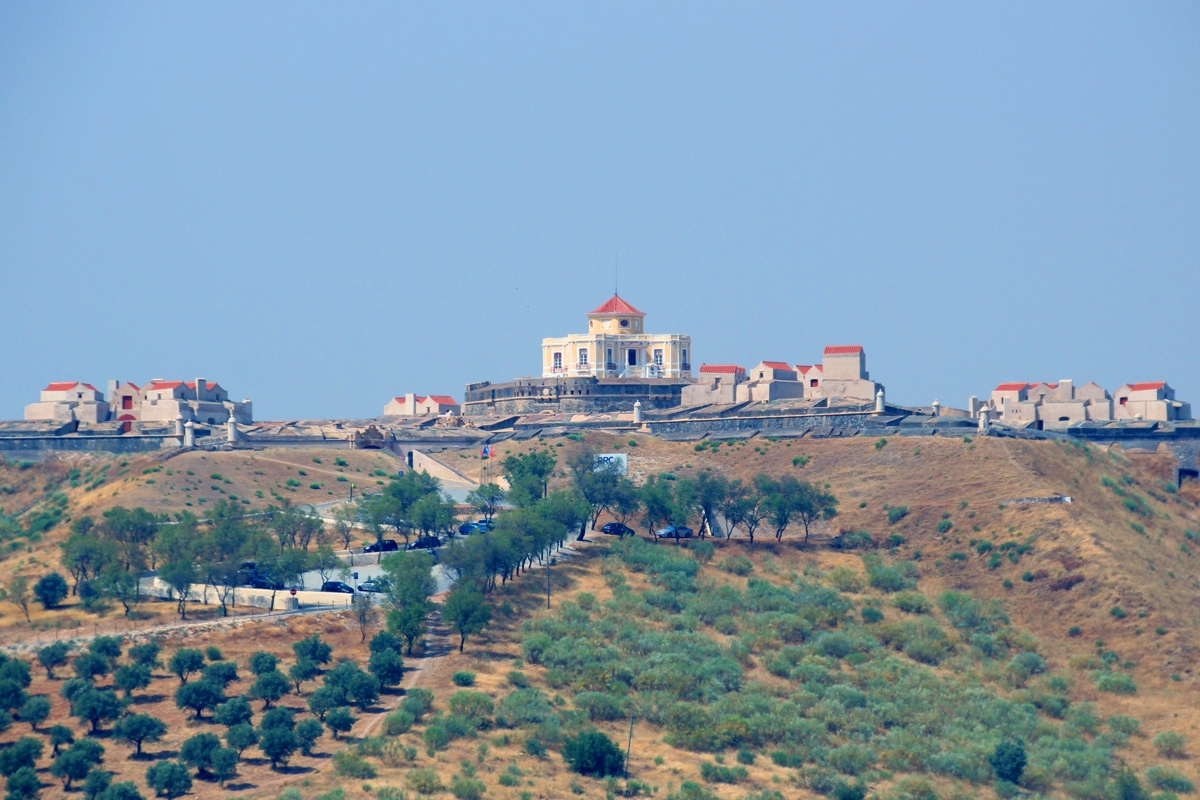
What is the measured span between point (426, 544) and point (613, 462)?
1309cm

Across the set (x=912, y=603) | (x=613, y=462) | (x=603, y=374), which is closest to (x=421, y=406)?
(x=603, y=374)

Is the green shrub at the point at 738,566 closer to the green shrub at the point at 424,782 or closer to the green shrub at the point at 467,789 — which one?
the green shrub at the point at 467,789

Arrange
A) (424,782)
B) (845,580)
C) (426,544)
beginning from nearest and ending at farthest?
(424,782) → (845,580) → (426,544)

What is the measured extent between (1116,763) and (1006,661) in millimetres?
8491

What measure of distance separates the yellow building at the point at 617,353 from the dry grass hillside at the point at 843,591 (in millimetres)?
23402

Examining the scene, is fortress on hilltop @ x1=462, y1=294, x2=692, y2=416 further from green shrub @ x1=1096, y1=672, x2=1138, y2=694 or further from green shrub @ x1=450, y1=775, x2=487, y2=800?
green shrub @ x1=450, y1=775, x2=487, y2=800

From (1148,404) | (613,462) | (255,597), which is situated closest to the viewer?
(255,597)

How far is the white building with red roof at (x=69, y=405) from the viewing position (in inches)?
3720

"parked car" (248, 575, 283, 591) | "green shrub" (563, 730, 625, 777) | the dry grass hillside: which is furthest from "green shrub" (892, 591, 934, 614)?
"parked car" (248, 575, 283, 591)

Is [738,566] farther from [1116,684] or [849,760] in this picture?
[849,760]

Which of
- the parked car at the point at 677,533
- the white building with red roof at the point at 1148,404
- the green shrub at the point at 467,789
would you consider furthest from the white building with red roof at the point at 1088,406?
the green shrub at the point at 467,789

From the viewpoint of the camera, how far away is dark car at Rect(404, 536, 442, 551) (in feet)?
182

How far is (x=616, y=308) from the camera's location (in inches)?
4067

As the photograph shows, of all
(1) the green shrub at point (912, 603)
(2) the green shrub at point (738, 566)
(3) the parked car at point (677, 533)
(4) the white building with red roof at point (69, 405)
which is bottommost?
(1) the green shrub at point (912, 603)
